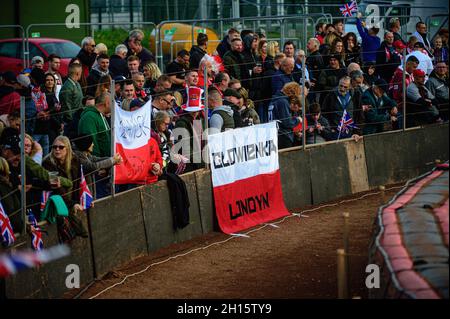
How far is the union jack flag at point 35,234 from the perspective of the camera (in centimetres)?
1077

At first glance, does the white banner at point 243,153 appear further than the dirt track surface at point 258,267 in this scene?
Yes

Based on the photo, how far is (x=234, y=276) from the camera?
493 inches

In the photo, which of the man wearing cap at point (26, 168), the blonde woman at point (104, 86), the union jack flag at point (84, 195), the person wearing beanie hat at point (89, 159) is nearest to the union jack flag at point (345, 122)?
the blonde woman at point (104, 86)

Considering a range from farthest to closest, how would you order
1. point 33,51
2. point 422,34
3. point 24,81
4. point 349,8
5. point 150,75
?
1. point 349,8
2. point 422,34
3. point 33,51
4. point 150,75
5. point 24,81

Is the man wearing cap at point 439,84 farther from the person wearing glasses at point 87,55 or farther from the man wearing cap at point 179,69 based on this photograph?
the person wearing glasses at point 87,55

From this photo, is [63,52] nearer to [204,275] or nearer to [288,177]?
[288,177]

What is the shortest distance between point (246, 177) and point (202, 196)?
3.71 feet

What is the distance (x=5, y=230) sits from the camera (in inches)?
404

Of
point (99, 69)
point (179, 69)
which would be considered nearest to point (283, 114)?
point (179, 69)

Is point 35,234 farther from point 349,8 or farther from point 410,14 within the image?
point 410,14

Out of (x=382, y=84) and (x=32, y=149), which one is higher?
(x=382, y=84)

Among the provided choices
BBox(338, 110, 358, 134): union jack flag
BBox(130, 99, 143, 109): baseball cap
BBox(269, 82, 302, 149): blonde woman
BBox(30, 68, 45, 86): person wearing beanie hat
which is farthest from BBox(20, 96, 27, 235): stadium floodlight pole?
BBox(338, 110, 358, 134): union jack flag

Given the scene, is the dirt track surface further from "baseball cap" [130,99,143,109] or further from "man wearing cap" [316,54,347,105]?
"man wearing cap" [316,54,347,105]

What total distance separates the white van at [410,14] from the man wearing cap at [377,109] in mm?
5895
